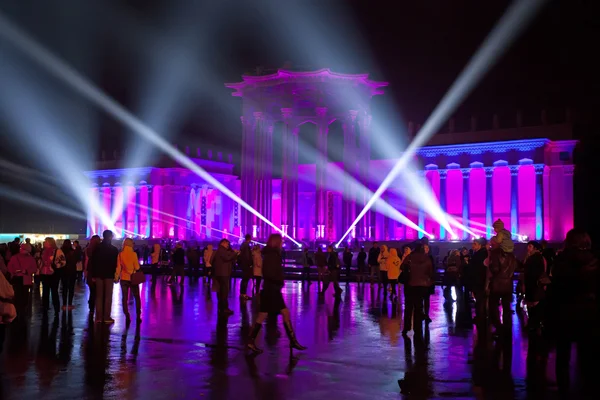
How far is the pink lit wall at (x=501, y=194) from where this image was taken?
49844 mm

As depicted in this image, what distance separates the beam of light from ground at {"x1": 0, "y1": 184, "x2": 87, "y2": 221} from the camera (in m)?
68.8

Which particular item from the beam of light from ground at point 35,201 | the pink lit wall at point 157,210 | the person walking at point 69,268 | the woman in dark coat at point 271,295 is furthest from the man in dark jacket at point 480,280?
the beam of light from ground at point 35,201

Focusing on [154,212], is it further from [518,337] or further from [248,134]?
[518,337]

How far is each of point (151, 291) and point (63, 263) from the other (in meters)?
6.99

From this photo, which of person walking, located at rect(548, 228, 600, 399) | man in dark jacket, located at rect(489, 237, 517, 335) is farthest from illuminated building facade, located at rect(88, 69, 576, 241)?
person walking, located at rect(548, 228, 600, 399)

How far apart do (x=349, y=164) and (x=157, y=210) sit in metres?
21.8

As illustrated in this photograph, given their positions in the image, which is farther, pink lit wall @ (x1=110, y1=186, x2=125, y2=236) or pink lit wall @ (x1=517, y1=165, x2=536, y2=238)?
pink lit wall @ (x1=110, y1=186, x2=125, y2=236)

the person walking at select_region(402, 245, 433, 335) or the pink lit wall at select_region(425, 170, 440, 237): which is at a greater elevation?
the pink lit wall at select_region(425, 170, 440, 237)

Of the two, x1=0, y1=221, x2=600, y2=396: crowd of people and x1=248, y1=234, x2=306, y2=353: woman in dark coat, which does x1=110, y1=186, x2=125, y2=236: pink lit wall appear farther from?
x1=248, y1=234, x2=306, y2=353: woman in dark coat

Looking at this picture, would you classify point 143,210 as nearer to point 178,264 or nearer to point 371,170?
point 371,170

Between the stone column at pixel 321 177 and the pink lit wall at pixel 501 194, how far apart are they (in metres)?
11.9

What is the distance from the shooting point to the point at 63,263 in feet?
53.9

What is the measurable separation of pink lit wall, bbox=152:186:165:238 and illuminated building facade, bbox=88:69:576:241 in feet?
29.5

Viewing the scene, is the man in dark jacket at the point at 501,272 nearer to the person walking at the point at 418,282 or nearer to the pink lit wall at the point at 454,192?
the person walking at the point at 418,282
